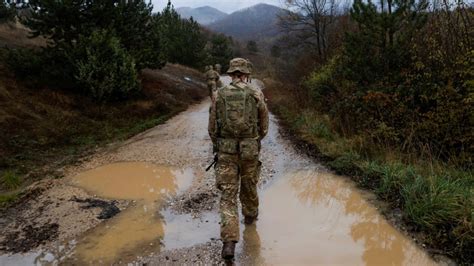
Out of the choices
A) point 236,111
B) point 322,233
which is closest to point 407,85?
point 322,233

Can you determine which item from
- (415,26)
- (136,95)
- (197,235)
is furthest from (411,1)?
(136,95)

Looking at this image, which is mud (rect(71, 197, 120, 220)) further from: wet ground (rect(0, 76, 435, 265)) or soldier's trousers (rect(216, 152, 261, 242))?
soldier's trousers (rect(216, 152, 261, 242))

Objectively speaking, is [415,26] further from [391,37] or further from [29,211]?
[29,211]

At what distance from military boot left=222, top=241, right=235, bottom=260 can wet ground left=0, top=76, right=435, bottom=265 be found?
0.15 meters

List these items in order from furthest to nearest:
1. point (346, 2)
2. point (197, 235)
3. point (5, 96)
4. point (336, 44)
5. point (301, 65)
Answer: point (346, 2), point (301, 65), point (336, 44), point (5, 96), point (197, 235)

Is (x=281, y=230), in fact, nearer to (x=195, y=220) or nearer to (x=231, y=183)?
(x=231, y=183)

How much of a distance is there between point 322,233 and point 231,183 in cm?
142

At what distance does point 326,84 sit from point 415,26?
5048 millimetres

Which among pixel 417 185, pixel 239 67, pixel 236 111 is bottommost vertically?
pixel 417 185

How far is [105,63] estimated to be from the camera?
13.8 metres

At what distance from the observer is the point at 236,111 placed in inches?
193

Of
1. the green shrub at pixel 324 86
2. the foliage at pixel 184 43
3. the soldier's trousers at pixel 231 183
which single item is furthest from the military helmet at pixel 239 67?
the foliage at pixel 184 43

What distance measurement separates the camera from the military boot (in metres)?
4.60

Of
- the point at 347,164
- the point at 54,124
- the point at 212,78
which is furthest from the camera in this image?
the point at 212,78
